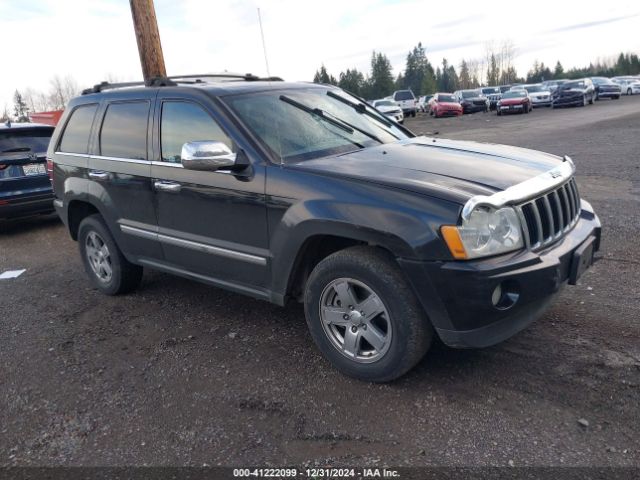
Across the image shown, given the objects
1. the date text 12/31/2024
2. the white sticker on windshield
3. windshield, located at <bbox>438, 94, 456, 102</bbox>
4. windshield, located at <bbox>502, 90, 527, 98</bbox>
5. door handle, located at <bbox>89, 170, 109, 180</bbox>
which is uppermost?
windshield, located at <bbox>438, 94, 456, 102</bbox>

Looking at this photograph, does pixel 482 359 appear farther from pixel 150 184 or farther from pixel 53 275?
pixel 53 275

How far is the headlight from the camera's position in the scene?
9.35ft

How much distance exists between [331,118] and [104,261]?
2647 millimetres

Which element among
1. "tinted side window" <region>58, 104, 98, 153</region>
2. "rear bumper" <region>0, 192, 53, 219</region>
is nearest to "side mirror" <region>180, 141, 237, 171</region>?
"tinted side window" <region>58, 104, 98, 153</region>

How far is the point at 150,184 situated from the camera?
434 centimetres

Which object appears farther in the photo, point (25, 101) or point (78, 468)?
point (25, 101)

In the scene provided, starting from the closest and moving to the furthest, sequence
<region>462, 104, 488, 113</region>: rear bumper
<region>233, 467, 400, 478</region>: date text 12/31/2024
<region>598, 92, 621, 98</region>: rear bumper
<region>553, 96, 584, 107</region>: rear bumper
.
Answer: <region>233, 467, 400, 478</region>: date text 12/31/2024
<region>553, 96, 584, 107</region>: rear bumper
<region>462, 104, 488, 113</region>: rear bumper
<region>598, 92, 621, 98</region>: rear bumper

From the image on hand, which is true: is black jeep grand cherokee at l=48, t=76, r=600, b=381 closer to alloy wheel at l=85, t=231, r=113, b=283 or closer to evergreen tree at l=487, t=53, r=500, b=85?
alloy wheel at l=85, t=231, r=113, b=283

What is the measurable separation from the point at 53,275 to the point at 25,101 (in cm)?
8942

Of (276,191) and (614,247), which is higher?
(276,191)

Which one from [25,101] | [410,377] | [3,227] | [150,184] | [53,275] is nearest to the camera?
[410,377]

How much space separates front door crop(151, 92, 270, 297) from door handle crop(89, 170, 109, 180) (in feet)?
2.37

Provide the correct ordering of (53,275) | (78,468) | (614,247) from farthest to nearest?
(53,275) < (614,247) < (78,468)

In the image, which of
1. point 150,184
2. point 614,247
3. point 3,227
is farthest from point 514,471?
point 3,227
